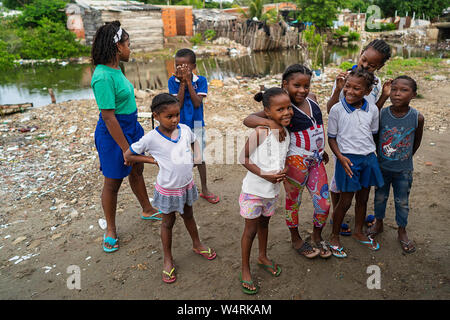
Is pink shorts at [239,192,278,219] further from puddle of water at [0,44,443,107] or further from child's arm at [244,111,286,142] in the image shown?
puddle of water at [0,44,443,107]

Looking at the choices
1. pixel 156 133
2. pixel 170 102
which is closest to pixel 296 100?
pixel 170 102

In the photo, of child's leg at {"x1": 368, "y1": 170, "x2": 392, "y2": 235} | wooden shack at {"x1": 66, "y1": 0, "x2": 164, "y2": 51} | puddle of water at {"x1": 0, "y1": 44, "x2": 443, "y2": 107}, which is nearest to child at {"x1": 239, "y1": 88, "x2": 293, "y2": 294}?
child's leg at {"x1": 368, "y1": 170, "x2": 392, "y2": 235}

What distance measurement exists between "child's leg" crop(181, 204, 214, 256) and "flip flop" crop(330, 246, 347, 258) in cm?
91

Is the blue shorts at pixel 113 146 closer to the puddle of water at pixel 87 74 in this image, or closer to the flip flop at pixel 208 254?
the flip flop at pixel 208 254

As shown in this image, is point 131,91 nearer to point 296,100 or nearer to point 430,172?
point 296,100

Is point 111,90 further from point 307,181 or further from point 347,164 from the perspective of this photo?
point 347,164

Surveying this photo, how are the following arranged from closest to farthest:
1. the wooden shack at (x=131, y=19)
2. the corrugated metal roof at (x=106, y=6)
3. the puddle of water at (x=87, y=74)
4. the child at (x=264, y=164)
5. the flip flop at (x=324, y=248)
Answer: the child at (x=264, y=164), the flip flop at (x=324, y=248), the puddle of water at (x=87, y=74), the corrugated metal roof at (x=106, y=6), the wooden shack at (x=131, y=19)

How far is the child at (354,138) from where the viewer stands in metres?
2.04

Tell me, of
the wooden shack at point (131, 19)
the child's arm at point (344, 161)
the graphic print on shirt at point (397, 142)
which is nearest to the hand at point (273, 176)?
the child's arm at point (344, 161)

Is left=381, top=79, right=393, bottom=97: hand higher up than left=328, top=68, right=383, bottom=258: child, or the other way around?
left=381, top=79, right=393, bottom=97: hand

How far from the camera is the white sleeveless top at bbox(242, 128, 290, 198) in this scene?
1.83 meters

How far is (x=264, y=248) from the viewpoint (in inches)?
84.0

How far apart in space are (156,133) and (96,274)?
116 centimetres
